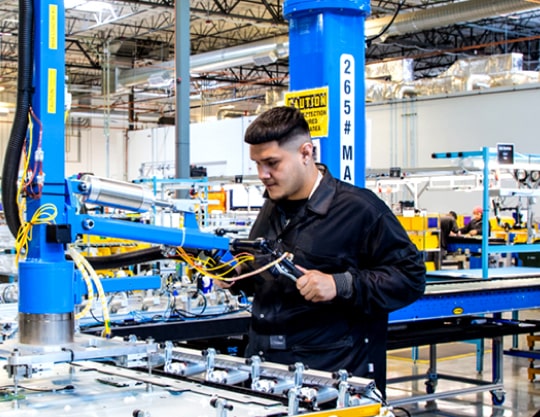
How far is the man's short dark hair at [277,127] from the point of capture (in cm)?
226

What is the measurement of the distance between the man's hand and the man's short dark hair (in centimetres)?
37

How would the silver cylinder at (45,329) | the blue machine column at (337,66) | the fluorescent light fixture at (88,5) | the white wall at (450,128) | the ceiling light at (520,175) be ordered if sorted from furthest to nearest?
the white wall at (450,128) → the fluorescent light fixture at (88,5) → the ceiling light at (520,175) → the blue machine column at (337,66) → the silver cylinder at (45,329)

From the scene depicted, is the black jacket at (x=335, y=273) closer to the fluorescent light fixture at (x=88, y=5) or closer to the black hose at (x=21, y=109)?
the black hose at (x=21, y=109)

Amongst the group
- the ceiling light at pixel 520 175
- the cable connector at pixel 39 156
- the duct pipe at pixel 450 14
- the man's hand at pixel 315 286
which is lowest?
the man's hand at pixel 315 286

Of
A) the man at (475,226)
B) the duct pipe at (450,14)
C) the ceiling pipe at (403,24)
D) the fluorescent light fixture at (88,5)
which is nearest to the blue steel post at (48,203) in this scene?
the ceiling pipe at (403,24)

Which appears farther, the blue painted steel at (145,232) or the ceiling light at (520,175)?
the ceiling light at (520,175)

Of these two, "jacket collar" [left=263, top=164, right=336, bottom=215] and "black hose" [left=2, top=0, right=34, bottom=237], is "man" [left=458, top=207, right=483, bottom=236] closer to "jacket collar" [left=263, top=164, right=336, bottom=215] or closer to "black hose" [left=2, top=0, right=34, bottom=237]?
"jacket collar" [left=263, top=164, right=336, bottom=215]

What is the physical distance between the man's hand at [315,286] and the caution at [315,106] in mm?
1627

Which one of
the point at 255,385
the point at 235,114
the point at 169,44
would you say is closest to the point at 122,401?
the point at 255,385

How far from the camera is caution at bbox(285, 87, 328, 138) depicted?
3.70 metres

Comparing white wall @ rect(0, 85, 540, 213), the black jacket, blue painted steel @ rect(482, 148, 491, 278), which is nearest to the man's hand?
the black jacket

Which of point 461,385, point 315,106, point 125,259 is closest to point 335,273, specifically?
point 125,259

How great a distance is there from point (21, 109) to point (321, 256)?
3.02 feet

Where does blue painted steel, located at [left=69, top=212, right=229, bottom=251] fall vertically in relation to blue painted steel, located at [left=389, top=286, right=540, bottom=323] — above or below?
above
